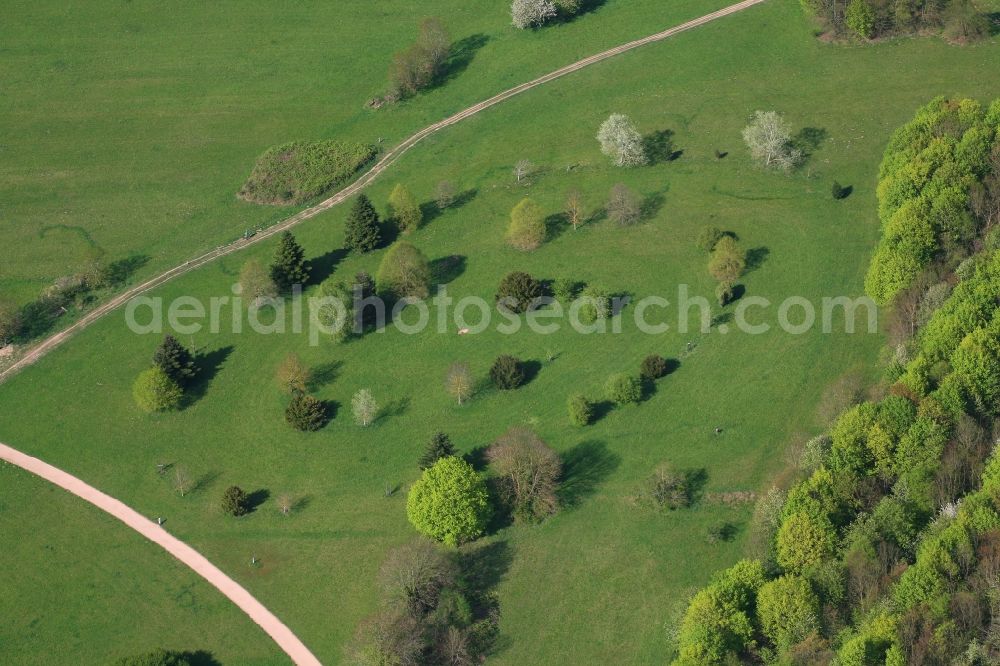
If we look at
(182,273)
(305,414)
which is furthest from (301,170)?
(305,414)

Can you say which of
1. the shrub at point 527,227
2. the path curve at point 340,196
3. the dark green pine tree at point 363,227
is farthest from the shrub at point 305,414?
the shrub at point 527,227

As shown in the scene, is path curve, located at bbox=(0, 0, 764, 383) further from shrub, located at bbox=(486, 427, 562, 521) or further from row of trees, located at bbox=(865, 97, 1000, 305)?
shrub, located at bbox=(486, 427, 562, 521)

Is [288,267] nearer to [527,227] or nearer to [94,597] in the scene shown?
[527,227]

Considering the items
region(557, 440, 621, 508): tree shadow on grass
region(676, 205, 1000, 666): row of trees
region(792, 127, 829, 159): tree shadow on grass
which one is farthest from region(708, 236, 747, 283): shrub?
region(557, 440, 621, 508): tree shadow on grass

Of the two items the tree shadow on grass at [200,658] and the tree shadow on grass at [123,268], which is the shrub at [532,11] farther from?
the tree shadow on grass at [200,658]

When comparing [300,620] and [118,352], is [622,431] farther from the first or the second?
[118,352]

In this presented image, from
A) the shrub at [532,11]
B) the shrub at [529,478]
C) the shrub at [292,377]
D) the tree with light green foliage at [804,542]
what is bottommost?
the tree with light green foliage at [804,542]
